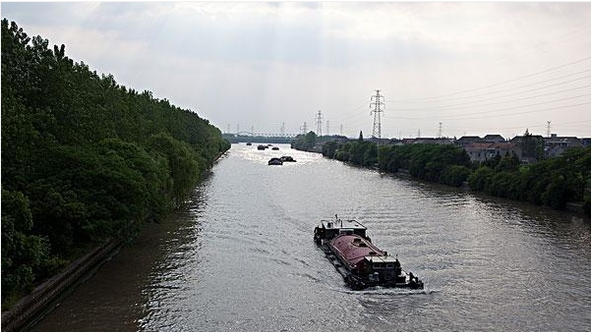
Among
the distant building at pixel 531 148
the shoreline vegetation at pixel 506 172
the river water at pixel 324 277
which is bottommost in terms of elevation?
the river water at pixel 324 277

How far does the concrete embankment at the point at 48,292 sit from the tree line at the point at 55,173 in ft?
0.72

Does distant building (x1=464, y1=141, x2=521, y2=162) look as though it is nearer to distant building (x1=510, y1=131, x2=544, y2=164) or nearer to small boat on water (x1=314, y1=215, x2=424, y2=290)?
distant building (x1=510, y1=131, x2=544, y2=164)

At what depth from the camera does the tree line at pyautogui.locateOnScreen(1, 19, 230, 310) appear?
437 inches

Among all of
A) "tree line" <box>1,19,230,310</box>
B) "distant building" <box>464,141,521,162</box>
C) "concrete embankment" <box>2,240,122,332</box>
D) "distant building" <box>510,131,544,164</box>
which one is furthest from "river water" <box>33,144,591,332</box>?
"distant building" <box>464,141,521,162</box>

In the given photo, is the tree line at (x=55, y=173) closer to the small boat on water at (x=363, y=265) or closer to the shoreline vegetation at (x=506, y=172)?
the small boat on water at (x=363, y=265)

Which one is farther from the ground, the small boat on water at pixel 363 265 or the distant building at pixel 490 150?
the distant building at pixel 490 150

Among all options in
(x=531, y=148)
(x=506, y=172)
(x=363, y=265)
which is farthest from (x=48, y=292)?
(x=531, y=148)

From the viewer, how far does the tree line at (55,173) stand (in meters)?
11.1

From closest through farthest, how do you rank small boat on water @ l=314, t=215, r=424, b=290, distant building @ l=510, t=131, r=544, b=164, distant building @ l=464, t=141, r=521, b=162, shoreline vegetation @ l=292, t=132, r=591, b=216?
small boat on water @ l=314, t=215, r=424, b=290 → shoreline vegetation @ l=292, t=132, r=591, b=216 → distant building @ l=510, t=131, r=544, b=164 → distant building @ l=464, t=141, r=521, b=162

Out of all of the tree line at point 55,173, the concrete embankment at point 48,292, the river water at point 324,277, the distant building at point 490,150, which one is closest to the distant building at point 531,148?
the distant building at point 490,150

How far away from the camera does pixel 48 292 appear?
42.4ft

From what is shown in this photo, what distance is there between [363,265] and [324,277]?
1548 mm

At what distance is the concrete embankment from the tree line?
219mm

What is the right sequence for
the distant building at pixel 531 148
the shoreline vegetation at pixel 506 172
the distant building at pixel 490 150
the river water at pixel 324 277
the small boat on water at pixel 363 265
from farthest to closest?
the distant building at pixel 490 150 → the distant building at pixel 531 148 → the shoreline vegetation at pixel 506 172 → the small boat on water at pixel 363 265 → the river water at pixel 324 277
